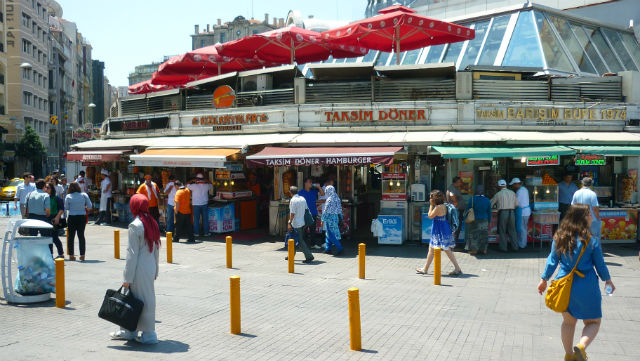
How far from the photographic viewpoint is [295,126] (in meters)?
15.4

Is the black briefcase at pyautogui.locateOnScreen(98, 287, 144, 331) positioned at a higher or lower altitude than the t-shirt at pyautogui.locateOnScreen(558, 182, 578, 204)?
lower

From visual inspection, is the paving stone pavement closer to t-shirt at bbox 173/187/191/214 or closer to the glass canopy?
t-shirt at bbox 173/187/191/214

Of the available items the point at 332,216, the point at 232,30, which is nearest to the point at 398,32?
the point at 332,216

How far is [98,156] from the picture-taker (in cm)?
1795

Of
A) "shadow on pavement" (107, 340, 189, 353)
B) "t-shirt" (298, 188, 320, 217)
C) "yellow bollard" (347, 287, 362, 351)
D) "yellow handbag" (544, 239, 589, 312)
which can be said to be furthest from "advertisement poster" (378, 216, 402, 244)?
"yellow handbag" (544, 239, 589, 312)

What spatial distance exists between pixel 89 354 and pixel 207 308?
7.57 ft

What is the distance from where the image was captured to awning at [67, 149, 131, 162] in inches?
691

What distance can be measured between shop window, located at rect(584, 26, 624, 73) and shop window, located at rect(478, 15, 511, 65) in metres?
3.62

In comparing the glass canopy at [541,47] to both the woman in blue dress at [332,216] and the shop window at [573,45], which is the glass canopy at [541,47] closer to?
the shop window at [573,45]

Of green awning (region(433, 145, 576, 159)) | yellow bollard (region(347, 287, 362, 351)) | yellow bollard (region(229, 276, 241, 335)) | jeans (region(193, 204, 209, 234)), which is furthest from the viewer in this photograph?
jeans (region(193, 204, 209, 234))

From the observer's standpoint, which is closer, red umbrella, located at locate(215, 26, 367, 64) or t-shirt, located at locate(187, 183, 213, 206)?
t-shirt, located at locate(187, 183, 213, 206)

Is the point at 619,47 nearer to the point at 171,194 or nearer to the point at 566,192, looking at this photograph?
the point at 566,192

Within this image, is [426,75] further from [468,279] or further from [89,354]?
[89,354]

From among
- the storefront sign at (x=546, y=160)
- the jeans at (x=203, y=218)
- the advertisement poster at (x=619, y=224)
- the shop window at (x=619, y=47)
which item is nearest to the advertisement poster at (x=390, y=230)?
the storefront sign at (x=546, y=160)
